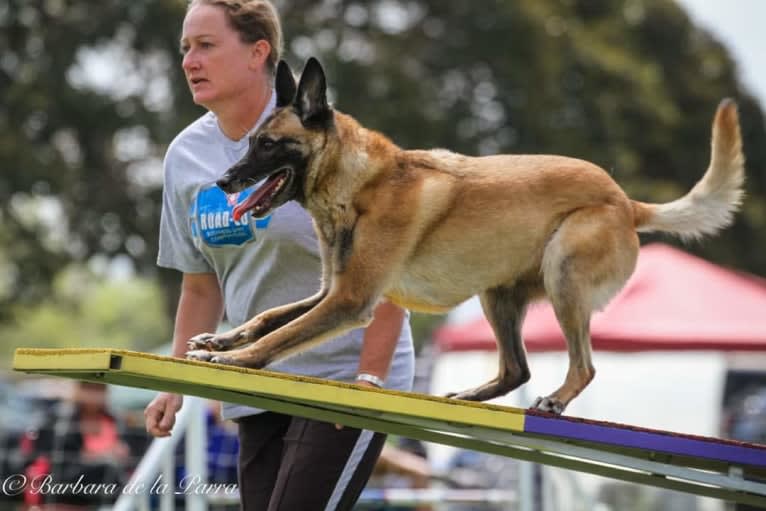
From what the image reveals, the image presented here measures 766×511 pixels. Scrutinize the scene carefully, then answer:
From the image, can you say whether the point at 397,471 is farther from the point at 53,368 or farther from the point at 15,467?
the point at 53,368

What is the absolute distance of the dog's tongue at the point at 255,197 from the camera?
11.3 ft

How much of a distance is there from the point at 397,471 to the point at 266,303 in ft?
16.9

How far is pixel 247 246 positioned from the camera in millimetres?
3766

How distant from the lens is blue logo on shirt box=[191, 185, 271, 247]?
3695 millimetres

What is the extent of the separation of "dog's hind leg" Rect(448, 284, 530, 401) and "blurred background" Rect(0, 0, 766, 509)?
1585 cm

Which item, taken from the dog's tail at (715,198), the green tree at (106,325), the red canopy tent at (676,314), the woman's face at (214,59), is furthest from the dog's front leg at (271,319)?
the green tree at (106,325)

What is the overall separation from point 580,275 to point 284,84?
1.06 meters

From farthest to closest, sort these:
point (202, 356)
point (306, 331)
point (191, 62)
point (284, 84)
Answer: point (191, 62)
point (284, 84)
point (306, 331)
point (202, 356)

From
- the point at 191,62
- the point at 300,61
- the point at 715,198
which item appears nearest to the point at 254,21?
the point at 191,62

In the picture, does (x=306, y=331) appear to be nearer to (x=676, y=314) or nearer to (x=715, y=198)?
(x=715, y=198)

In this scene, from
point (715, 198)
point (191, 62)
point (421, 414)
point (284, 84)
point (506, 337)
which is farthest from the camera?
point (715, 198)

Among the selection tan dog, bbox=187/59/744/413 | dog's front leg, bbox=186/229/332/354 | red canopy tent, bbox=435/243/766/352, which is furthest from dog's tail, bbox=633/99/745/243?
red canopy tent, bbox=435/243/766/352

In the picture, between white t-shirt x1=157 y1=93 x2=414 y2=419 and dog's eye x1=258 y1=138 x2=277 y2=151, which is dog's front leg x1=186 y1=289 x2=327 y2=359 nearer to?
white t-shirt x1=157 y1=93 x2=414 y2=419

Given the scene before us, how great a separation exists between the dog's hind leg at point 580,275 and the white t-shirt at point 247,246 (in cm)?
49
